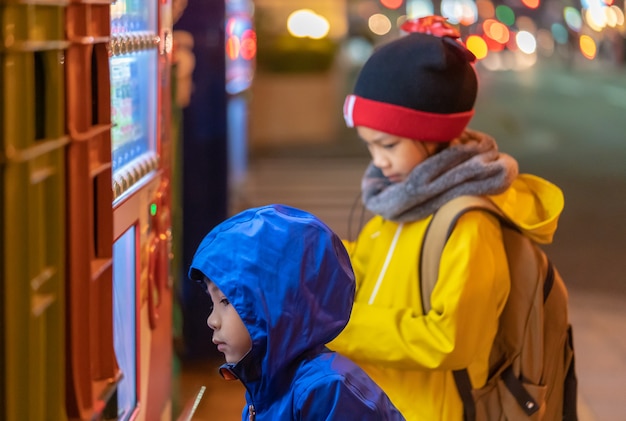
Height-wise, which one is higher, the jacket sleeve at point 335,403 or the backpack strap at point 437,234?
the backpack strap at point 437,234

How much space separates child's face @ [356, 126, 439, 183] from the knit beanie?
0.04 meters

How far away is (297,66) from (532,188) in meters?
14.8

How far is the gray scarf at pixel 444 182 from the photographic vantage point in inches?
119

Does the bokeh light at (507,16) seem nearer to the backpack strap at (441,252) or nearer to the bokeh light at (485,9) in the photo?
the bokeh light at (485,9)

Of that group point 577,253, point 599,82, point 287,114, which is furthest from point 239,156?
point 599,82

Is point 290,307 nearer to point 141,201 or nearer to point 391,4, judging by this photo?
point 141,201

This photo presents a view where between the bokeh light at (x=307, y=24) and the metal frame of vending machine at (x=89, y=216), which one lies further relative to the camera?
the bokeh light at (x=307, y=24)

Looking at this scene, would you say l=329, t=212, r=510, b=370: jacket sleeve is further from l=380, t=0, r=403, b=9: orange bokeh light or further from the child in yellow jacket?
l=380, t=0, r=403, b=9: orange bokeh light

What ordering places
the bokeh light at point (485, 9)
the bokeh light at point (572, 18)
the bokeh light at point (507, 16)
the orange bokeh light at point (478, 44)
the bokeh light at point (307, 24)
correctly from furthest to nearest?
the bokeh light at point (507, 16), the bokeh light at point (485, 9), the bokeh light at point (572, 18), the orange bokeh light at point (478, 44), the bokeh light at point (307, 24)

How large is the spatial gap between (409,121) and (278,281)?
1.16m

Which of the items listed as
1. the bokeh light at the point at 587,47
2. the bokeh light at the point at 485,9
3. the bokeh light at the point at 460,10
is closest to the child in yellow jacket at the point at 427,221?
the bokeh light at the point at 587,47

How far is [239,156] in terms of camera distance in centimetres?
1170

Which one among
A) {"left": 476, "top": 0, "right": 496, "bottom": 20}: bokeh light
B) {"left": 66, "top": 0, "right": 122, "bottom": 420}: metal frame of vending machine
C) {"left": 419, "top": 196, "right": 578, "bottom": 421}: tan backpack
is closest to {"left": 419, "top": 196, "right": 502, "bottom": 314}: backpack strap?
{"left": 419, "top": 196, "right": 578, "bottom": 421}: tan backpack

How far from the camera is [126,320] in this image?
3.06m
